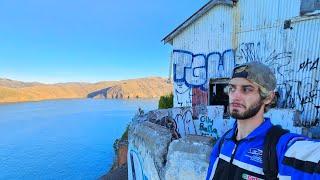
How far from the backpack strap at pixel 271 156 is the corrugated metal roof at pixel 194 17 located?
13.1m

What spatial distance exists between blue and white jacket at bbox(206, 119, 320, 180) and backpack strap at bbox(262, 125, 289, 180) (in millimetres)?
31

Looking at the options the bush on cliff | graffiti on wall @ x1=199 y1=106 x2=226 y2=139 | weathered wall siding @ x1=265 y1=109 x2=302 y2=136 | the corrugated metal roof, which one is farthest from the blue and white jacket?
the bush on cliff

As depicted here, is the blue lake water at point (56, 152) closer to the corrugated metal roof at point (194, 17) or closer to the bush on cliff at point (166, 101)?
the bush on cliff at point (166, 101)

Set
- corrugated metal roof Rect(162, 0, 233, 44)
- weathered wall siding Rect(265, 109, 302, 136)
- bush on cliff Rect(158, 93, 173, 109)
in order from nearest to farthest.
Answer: weathered wall siding Rect(265, 109, 302, 136)
corrugated metal roof Rect(162, 0, 233, 44)
bush on cliff Rect(158, 93, 173, 109)

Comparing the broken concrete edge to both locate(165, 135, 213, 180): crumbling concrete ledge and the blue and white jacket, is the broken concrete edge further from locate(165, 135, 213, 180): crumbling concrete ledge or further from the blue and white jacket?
the blue and white jacket

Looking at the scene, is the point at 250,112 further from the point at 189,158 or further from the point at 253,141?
the point at 189,158

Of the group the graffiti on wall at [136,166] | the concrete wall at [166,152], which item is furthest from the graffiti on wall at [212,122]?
the graffiti on wall at [136,166]

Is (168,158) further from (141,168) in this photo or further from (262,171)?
(262,171)

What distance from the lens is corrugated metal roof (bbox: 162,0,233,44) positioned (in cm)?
1517

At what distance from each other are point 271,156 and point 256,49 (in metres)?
12.1

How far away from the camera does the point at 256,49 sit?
1380 centimetres

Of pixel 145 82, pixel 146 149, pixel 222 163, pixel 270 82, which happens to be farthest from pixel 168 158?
pixel 145 82

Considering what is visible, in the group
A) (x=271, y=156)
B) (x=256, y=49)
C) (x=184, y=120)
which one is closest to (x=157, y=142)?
(x=271, y=156)

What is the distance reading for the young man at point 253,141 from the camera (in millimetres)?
2170
